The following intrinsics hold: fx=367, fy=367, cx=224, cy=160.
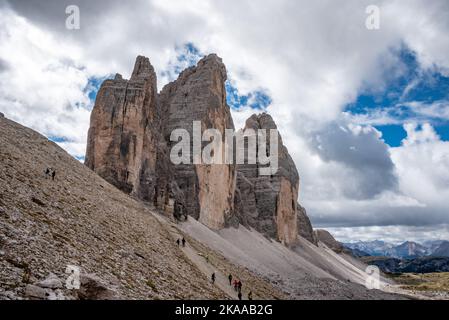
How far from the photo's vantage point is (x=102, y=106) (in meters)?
70.8

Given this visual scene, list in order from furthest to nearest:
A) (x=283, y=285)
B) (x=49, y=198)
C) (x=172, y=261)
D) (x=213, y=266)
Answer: (x=283, y=285) < (x=213, y=266) < (x=172, y=261) < (x=49, y=198)

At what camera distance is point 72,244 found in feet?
63.5

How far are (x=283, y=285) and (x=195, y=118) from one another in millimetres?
49536

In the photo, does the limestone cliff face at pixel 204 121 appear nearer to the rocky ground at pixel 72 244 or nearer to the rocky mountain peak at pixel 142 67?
the rocky mountain peak at pixel 142 67

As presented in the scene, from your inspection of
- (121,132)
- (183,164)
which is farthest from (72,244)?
(183,164)

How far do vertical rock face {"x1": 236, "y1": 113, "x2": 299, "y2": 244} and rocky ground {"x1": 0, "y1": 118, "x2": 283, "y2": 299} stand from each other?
80.0 metres

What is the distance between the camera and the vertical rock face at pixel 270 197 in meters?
121

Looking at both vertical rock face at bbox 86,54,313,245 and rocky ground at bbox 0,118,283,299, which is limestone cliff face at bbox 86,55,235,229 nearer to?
vertical rock face at bbox 86,54,313,245

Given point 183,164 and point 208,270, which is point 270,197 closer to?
point 183,164

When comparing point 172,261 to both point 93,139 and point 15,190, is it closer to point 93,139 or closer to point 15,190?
point 15,190

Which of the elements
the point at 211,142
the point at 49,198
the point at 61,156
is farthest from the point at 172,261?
the point at 211,142

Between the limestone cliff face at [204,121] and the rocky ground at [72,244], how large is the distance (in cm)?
4884

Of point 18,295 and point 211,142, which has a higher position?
point 211,142

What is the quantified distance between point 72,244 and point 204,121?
76.3 metres
